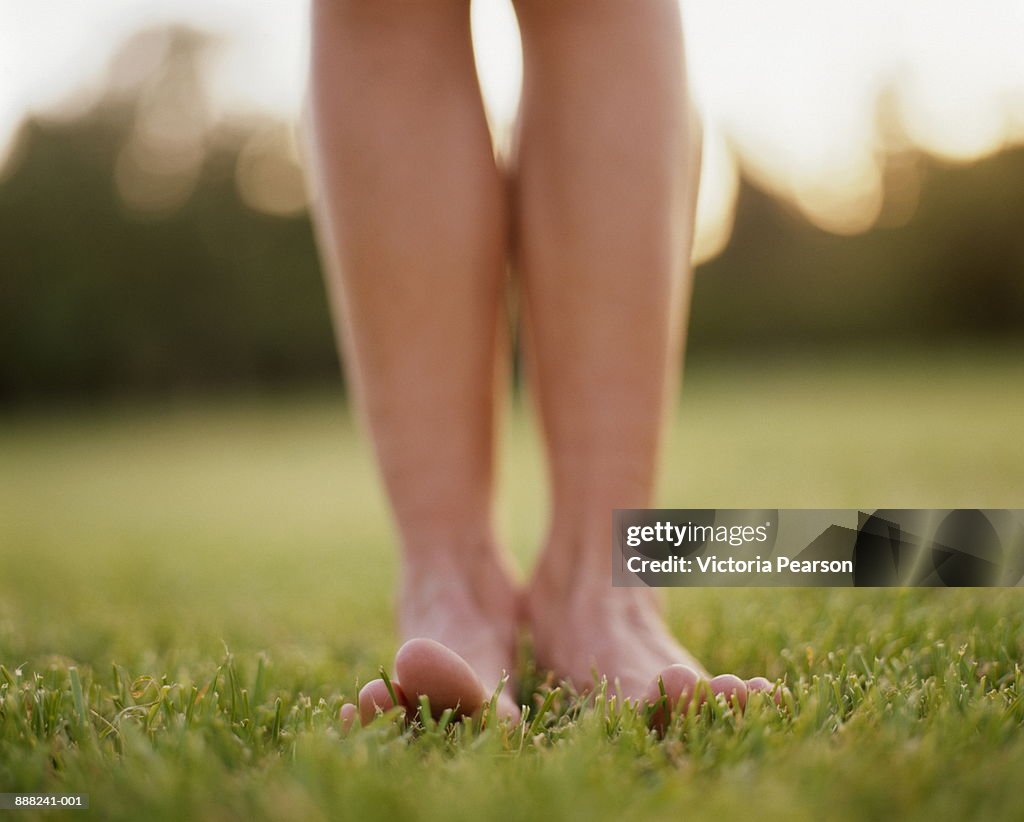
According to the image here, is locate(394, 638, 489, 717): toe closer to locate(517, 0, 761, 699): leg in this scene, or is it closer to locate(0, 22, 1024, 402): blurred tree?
locate(517, 0, 761, 699): leg

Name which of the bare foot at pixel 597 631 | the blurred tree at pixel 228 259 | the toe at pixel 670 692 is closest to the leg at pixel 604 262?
the bare foot at pixel 597 631

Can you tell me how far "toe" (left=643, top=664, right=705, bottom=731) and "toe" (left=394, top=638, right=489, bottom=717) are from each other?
129mm

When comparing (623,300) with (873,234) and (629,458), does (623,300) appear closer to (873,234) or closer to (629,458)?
(629,458)

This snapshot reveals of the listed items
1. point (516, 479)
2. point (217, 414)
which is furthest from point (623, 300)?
point (217, 414)

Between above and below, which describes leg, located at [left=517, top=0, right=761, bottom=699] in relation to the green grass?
above

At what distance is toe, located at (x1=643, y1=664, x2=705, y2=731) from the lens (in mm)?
702

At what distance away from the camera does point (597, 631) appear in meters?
0.87

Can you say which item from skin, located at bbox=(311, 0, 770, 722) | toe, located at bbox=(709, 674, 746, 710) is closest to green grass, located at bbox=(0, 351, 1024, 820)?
toe, located at bbox=(709, 674, 746, 710)

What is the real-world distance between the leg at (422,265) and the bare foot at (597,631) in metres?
0.04

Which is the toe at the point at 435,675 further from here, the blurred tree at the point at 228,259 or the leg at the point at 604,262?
the blurred tree at the point at 228,259

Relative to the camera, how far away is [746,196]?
587 inches

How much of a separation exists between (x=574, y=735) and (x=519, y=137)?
563 mm

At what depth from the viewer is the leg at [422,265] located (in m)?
0.88

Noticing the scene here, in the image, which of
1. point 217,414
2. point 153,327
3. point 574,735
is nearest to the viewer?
point 574,735
